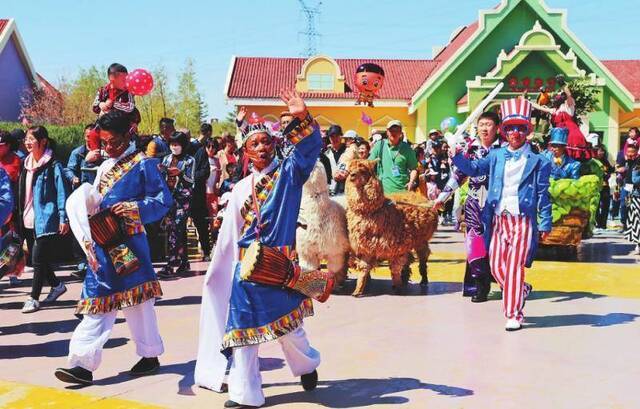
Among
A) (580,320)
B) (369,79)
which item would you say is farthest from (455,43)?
(580,320)

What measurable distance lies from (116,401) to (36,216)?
3.86 meters

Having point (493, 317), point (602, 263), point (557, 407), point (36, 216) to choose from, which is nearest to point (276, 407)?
point (557, 407)

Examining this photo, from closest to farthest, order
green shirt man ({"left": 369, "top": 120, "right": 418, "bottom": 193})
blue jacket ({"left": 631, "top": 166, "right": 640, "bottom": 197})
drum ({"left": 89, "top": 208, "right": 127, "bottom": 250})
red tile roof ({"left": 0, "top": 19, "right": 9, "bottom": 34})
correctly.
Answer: drum ({"left": 89, "top": 208, "right": 127, "bottom": 250}) → green shirt man ({"left": 369, "top": 120, "right": 418, "bottom": 193}) → blue jacket ({"left": 631, "top": 166, "right": 640, "bottom": 197}) → red tile roof ({"left": 0, "top": 19, "right": 9, "bottom": 34})

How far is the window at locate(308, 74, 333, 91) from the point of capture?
3072 cm

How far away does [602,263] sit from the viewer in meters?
11.8

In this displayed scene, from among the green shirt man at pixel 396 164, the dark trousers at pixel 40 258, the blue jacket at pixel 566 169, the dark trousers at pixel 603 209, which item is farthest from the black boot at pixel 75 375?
the dark trousers at pixel 603 209

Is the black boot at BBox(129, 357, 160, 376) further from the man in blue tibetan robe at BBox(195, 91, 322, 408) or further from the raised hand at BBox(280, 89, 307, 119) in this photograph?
the raised hand at BBox(280, 89, 307, 119)

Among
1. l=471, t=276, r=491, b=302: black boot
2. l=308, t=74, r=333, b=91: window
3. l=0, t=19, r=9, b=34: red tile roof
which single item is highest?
l=0, t=19, r=9, b=34: red tile roof

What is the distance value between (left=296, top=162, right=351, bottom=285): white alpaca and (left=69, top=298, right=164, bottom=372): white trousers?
2.84 meters

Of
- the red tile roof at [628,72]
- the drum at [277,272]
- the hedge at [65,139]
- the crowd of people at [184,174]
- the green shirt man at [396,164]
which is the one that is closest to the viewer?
the drum at [277,272]

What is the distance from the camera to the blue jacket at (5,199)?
6.74 meters

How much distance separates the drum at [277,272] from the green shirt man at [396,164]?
5.25 metres

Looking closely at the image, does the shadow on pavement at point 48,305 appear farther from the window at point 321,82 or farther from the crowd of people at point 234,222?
the window at point 321,82

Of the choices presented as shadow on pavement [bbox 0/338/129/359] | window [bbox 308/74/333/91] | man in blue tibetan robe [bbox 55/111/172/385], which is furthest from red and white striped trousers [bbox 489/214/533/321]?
window [bbox 308/74/333/91]
